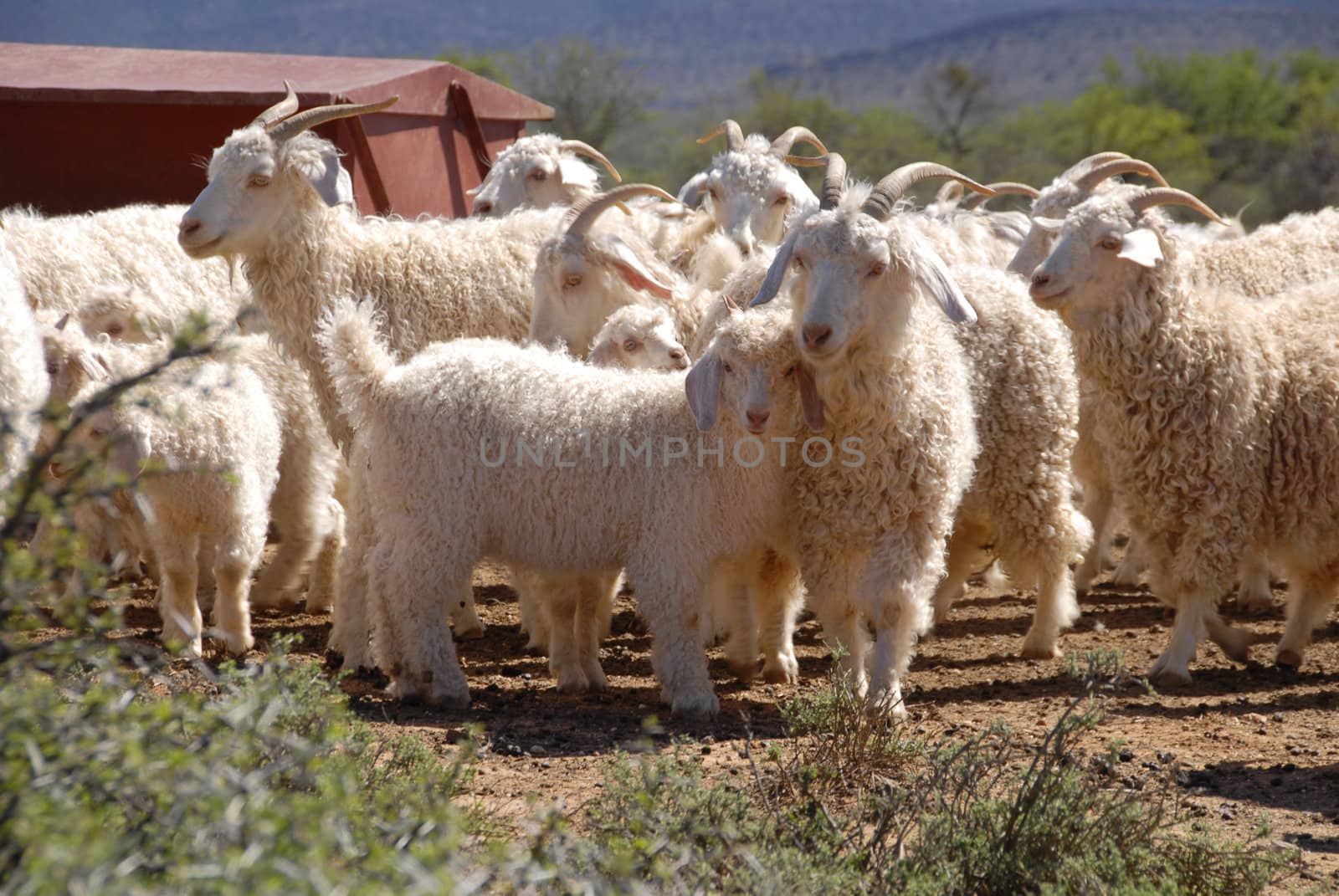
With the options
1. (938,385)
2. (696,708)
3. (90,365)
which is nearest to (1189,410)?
(938,385)

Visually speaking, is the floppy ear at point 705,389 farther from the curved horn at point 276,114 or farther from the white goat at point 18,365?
the curved horn at point 276,114

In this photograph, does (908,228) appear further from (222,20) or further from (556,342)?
(222,20)

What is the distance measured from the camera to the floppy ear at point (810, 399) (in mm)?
5102

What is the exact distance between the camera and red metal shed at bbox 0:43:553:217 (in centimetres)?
991

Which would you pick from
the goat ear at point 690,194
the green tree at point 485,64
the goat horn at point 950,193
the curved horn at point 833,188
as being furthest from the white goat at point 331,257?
the green tree at point 485,64

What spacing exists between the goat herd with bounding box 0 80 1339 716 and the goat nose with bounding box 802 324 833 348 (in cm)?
2

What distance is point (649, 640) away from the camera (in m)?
6.83

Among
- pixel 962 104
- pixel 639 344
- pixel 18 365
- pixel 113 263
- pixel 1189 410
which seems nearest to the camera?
pixel 18 365

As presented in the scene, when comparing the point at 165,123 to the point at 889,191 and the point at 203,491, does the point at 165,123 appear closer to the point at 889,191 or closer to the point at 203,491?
the point at 203,491

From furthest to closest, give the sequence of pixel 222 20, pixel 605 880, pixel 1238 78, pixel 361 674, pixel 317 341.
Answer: pixel 222 20 → pixel 1238 78 → pixel 317 341 → pixel 361 674 → pixel 605 880

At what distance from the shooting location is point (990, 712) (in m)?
5.52

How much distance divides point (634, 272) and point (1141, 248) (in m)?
2.20

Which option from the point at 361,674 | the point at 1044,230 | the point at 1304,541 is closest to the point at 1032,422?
the point at 1304,541

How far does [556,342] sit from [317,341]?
1069 millimetres
